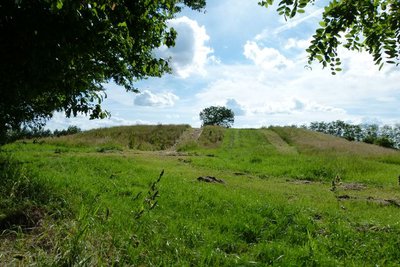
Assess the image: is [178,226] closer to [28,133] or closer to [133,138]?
[28,133]

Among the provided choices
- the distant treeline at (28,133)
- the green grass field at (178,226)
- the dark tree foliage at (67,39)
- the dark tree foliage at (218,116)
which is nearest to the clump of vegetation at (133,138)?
the distant treeline at (28,133)

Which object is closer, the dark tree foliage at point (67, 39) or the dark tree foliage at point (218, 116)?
the dark tree foliage at point (67, 39)

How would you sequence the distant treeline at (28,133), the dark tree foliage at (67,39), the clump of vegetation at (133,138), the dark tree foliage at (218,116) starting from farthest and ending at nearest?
the dark tree foliage at (218,116), the clump of vegetation at (133,138), the distant treeline at (28,133), the dark tree foliage at (67,39)

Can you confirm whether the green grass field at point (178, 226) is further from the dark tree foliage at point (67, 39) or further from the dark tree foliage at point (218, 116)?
the dark tree foliage at point (218, 116)

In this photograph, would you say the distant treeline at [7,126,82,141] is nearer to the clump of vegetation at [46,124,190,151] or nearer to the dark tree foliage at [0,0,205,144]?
the clump of vegetation at [46,124,190,151]

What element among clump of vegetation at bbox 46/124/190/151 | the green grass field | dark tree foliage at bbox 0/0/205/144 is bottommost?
the green grass field

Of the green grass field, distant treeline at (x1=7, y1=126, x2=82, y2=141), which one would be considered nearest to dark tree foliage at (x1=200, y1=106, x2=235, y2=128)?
distant treeline at (x1=7, y1=126, x2=82, y2=141)

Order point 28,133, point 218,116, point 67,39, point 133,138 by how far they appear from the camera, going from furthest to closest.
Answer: point 218,116 < point 133,138 < point 28,133 < point 67,39

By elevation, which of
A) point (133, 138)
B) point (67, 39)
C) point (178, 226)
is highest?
point (67, 39)

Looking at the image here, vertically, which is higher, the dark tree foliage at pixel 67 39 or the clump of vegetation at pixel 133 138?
the dark tree foliage at pixel 67 39

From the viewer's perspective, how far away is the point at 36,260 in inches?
165

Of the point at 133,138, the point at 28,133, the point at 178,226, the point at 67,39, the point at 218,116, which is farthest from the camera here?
the point at 218,116

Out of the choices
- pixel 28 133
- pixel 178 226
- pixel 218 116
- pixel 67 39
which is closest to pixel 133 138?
pixel 28 133

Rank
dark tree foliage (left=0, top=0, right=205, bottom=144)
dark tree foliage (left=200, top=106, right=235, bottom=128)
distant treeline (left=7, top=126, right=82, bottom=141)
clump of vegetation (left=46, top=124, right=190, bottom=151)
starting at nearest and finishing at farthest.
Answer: dark tree foliage (left=0, top=0, right=205, bottom=144) < distant treeline (left=7, top=126, right=82, bottom=141) < clump of vegetation (left=46, top=124, right=190, bottom=151) < dark tree foliage (left=200, top=106, right=235, bottom=128)
